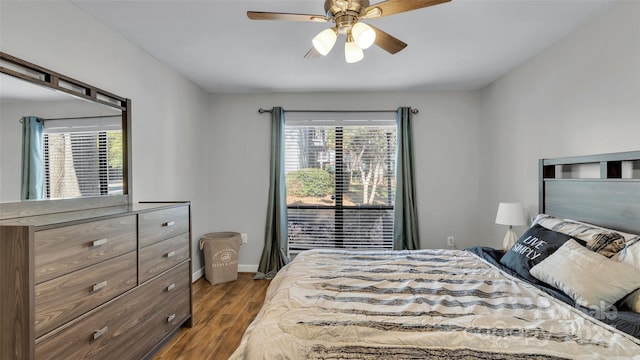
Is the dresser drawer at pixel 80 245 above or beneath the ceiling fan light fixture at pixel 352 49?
beneath

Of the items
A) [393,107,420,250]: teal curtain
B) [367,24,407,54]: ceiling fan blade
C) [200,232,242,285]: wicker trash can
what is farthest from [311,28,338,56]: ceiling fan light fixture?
[200,232,242,285]: wicker trash can

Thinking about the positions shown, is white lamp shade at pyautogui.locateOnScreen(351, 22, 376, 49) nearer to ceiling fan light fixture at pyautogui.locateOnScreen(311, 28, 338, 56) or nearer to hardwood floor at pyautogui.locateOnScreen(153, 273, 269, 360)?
ceiling fan light fixture at pyautogui.locateOnScreen(311, 28, 338, 56)

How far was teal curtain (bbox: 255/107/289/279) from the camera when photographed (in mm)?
4141

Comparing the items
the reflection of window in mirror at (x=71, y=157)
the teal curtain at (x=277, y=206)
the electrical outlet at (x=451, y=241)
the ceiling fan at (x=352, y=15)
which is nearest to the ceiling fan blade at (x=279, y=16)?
the ceiling fan at (x=352, y=15)

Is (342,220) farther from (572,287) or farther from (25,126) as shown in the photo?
(25,126)

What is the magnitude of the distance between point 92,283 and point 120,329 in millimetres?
400

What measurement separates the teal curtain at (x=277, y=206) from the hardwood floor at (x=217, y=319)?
0.36 m

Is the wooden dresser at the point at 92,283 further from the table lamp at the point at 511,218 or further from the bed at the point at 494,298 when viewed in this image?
the table lamp at the point at 511,218

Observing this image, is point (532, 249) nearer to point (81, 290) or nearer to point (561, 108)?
point (561, 108)

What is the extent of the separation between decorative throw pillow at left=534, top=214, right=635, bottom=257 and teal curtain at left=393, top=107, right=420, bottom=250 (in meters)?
1.88

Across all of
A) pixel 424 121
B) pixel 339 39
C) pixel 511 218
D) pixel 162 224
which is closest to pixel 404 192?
pixel 424 121

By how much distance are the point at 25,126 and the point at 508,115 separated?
414cm

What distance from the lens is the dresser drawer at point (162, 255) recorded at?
83.9 inches

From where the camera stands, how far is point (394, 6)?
5.39 ft
